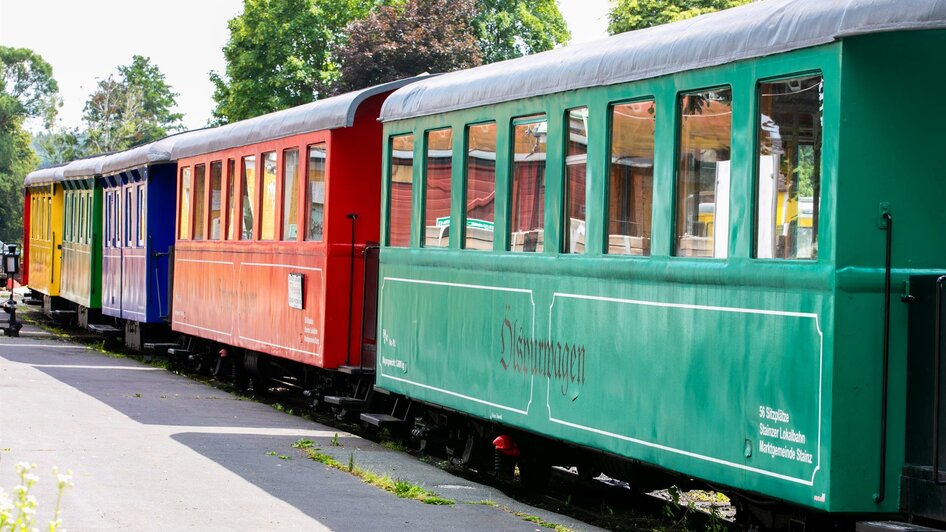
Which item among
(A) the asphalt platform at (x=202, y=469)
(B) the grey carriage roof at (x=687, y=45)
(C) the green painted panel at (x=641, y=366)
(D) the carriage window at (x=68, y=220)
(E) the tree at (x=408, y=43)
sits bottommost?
(A) the asphalt platform at (x=202, y=469)

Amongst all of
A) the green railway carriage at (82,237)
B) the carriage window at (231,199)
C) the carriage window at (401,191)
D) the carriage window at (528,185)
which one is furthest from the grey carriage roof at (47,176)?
the carriage window at (528,185)

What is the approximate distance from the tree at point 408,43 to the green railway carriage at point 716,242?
40306 millimetres

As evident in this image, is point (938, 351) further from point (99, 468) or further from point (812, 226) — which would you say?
point (99, 468)

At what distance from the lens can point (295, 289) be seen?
14625mm

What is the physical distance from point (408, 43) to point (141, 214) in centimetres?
2962

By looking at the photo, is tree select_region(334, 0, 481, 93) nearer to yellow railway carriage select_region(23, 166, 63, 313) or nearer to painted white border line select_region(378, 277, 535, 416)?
yellow railway carriage select_region(23, 166, 63, 313)

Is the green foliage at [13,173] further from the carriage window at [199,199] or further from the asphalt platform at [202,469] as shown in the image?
the asphalt platform at [202,469]

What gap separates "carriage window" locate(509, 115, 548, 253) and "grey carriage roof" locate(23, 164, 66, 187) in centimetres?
2110

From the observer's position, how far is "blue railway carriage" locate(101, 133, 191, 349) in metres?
21.5

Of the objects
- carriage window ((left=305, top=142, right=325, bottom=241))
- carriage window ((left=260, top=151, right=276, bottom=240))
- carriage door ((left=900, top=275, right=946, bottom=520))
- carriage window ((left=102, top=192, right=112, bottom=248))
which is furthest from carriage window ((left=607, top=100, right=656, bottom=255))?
carriage window ((left=102, top=192, right=112, bottom=248))

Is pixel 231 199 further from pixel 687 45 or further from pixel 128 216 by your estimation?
pixel 687 45

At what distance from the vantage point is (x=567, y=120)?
30.0 feet

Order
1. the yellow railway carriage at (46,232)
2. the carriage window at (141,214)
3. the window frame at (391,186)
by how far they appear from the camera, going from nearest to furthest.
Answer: the window frame at (391,186)
the carriage window at (141,214)
the yellow railway carriage at (46,232)

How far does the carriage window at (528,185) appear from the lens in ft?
31.3
